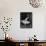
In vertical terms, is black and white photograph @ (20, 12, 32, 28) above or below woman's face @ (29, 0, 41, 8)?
below

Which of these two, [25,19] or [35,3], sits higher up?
[35,3]

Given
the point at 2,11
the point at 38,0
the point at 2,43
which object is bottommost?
the point at 2,43

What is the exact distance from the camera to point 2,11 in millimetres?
3779

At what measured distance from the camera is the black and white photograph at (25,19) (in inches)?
150

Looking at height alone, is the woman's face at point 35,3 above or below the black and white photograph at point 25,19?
above

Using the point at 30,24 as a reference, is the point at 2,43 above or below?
below

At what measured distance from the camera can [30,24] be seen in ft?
12.6

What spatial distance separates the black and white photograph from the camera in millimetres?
Result: 3814

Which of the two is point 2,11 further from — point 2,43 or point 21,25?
point 2,43

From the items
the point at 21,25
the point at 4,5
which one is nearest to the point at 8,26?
the point at 21,25

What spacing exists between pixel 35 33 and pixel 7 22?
949 millimetres

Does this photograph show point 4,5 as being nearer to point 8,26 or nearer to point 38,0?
point 8,26

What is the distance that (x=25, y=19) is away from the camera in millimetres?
3824

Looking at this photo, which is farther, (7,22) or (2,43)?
(7,22)
